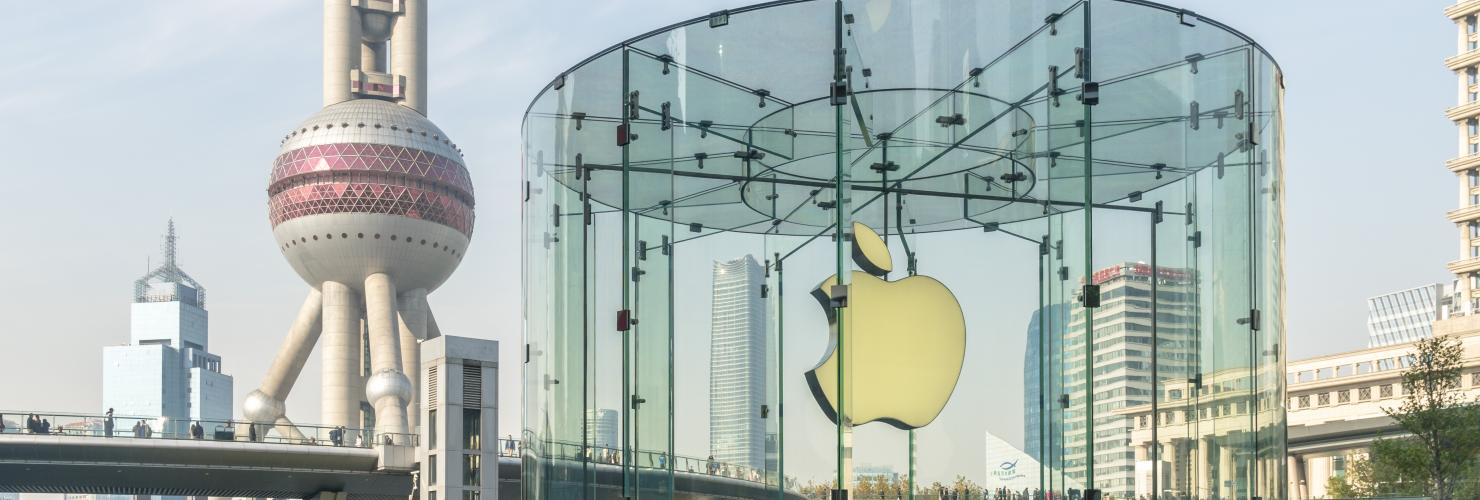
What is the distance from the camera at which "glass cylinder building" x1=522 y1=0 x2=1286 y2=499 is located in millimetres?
12789

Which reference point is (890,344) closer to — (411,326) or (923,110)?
(923,110)

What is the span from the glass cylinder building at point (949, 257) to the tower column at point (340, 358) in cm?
10587

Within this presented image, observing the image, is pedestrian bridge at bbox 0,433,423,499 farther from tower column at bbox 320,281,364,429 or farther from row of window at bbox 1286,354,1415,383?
row of window at bbox 1286,354,1415,383

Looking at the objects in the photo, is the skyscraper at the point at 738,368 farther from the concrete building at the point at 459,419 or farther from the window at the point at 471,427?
the window at the point at 471,427

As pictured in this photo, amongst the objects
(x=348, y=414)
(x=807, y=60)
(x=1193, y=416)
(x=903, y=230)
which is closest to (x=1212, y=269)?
(x=1193, y=416)

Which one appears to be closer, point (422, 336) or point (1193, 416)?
point (1193, 416)

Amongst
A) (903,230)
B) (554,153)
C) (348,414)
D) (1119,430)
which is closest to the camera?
(1119,430)

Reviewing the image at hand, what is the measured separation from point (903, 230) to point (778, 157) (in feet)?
4.76

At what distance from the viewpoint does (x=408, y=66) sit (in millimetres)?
122625

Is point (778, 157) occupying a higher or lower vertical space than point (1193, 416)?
higher

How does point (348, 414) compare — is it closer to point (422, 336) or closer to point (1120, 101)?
point (422, 336)

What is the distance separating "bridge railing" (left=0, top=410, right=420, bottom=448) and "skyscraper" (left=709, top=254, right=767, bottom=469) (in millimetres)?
A: 44845

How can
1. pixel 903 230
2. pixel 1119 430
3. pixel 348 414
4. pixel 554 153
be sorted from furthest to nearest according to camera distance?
pixel 348 414
pixel 554 153
pixel 903 230
pixel 1119 430

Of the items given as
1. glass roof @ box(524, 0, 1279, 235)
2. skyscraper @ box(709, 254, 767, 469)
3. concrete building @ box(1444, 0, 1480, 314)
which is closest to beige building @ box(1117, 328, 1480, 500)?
glass roof @ box(524, 0, 1279, 235)
